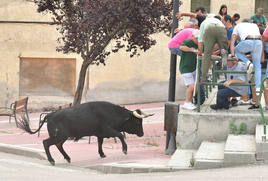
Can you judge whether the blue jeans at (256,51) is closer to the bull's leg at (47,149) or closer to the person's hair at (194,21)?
the person's hair at (194,21)

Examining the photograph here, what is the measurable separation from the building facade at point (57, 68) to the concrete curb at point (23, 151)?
1110 cm

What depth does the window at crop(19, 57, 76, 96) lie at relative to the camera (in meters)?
26.2

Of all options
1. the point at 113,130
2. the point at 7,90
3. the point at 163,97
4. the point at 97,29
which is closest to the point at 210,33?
the point at 113,130

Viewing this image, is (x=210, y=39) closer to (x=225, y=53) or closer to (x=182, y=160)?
(x=225, y=53)

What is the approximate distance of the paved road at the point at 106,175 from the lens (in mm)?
9297

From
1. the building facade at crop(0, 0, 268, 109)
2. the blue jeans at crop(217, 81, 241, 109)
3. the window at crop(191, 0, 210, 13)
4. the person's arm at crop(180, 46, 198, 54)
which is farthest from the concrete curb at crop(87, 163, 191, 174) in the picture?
the window at crop(191, 0, 210, 13)

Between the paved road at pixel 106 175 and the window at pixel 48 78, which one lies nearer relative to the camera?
the paved road at pixel 106 175

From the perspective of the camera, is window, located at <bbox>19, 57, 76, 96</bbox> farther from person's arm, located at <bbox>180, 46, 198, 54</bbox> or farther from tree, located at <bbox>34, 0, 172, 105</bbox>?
person's arm, located at <bbox>180, 46, 198, 54</bbox>

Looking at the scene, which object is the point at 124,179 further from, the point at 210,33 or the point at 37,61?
the point at 37,61

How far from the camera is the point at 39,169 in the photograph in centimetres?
1157

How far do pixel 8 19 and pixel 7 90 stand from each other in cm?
259

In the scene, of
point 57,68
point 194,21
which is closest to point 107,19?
point 194,21

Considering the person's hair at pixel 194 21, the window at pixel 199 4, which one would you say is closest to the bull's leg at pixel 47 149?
the person's hair at pixel 194 21

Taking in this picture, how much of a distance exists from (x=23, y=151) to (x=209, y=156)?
185 inches
